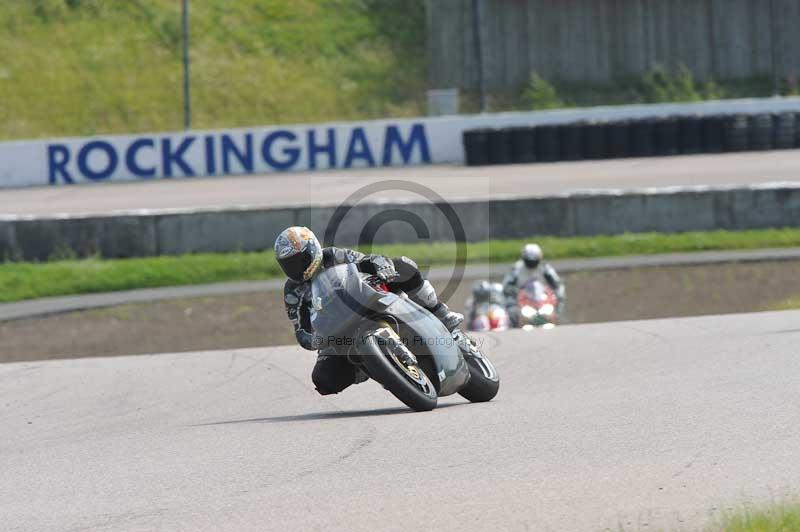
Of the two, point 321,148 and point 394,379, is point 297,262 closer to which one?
point 394,379

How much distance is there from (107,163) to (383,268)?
23725 mm

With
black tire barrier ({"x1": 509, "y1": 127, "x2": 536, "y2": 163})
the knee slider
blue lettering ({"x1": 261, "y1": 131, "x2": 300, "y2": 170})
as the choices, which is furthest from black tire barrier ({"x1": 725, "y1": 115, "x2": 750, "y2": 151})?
the knee slider

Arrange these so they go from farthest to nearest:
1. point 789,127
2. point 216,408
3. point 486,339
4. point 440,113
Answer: point 440,113
point 789,127
point 486,339
point 216,408

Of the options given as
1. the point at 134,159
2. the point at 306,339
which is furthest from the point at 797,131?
the point at 306,339

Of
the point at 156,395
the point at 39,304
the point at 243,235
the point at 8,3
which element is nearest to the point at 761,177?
the point at 243,235

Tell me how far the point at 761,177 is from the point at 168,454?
19.4 m

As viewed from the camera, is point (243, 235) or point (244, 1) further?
point (244, 1)

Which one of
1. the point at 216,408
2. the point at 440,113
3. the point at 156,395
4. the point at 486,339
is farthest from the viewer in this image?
the point at 440,113

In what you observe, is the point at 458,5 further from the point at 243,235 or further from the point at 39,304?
the point at 39,304

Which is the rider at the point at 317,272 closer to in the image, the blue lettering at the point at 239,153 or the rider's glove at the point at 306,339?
the rider's glove at the point at 306,339

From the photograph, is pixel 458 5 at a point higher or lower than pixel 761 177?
higher

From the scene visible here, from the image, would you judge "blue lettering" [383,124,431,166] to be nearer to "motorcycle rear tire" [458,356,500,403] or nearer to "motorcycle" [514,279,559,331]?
"motorcycle" [514,279,559,331]

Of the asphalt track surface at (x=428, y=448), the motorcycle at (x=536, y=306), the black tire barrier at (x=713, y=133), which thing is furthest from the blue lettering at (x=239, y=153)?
the asphalt track surface at (x=428, y=448)

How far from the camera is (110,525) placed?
200 inches
